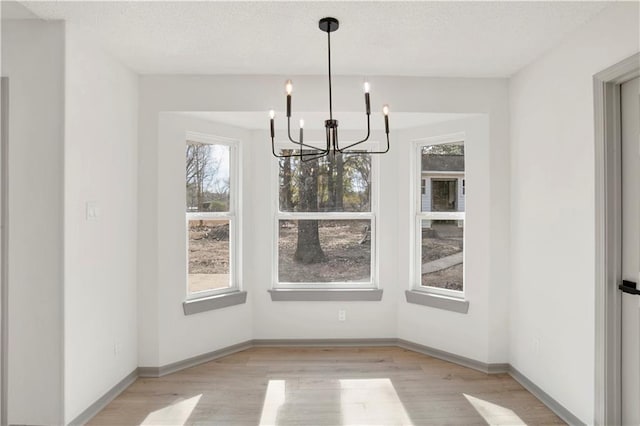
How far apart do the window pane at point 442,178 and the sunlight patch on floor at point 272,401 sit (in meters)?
2.07

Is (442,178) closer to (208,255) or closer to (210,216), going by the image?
(210,216)

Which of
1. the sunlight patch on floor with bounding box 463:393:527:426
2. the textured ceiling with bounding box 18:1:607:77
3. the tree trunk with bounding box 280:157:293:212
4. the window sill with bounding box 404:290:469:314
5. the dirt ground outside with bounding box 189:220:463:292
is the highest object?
the textured ceiling with bounding box 18:1:607:77

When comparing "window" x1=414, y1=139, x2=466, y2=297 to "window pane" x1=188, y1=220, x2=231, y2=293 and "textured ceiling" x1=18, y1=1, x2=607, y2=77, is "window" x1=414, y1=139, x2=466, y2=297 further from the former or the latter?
"window pane" x1=188, y1=220, x2=231, y2=293

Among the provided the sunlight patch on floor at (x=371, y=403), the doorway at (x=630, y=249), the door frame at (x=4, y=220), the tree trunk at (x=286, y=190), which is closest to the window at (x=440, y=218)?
the sunlight patch on floor at (x=371, y=403)

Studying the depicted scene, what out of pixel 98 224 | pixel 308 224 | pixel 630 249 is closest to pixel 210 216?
pixel 308 224

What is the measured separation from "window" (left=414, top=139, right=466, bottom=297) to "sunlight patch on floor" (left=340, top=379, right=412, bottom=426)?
1118 millimetres

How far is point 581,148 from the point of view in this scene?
93.4 inches

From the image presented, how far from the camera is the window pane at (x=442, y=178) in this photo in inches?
142

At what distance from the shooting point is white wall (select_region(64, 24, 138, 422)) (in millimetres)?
2383

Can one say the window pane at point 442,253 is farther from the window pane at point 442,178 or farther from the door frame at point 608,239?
the door frame at point 608,239

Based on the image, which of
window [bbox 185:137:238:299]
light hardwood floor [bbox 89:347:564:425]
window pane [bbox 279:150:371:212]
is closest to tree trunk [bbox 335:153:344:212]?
window pane [bbox 279:150:371:212]

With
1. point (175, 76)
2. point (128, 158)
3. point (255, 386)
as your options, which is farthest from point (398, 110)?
point (255, 386)

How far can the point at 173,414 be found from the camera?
257 cm

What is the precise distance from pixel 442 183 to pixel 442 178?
0.05 metres
